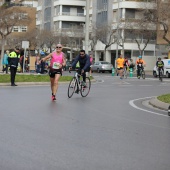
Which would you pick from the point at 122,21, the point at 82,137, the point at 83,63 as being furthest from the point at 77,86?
the point at 122,21

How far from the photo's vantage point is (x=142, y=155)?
25.0ft

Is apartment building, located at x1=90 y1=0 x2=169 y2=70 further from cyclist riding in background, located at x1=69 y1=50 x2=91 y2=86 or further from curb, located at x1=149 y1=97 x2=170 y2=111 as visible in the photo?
curb, located at x1=149 y1=97 x2=170 y2=111

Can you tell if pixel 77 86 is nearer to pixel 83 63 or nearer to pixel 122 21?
pixel 83 63

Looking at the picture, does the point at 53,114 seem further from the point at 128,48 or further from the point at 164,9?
the point at 128,48

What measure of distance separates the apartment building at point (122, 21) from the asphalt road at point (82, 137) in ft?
185

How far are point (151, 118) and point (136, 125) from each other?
1.52 m

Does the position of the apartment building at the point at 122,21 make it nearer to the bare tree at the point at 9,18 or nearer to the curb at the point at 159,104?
the bare tree at the point at 9,18

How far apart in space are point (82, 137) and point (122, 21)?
2489 inches

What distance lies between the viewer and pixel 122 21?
234ft

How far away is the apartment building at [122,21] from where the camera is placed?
71500mm

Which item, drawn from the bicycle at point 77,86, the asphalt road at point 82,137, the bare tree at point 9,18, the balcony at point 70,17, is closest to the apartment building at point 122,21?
the balcony at point 70,17

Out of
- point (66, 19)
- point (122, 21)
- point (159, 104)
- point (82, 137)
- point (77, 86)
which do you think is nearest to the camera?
point (82, 137)

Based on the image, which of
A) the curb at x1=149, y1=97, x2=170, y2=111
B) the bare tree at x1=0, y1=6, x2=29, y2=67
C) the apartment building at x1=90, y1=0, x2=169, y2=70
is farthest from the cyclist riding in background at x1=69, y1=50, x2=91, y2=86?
the apartment building at x1=90, y1=0, x2=169, y2=70

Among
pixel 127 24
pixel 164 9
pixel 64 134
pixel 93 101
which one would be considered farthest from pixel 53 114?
pixel 127 24
